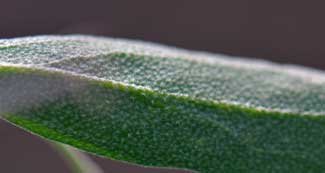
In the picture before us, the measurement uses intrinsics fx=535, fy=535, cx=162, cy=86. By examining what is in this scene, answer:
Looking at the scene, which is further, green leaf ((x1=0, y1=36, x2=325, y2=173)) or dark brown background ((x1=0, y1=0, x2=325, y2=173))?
dark brown background ((x1=0, y1=0, x2=325, y2=173))

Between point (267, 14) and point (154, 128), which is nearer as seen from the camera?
point (154, 128)

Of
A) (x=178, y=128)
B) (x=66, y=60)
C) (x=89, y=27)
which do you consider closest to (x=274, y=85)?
(x=178, y=128)

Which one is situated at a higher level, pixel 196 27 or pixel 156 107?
pixel 156 107

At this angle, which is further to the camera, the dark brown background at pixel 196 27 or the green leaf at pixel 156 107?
the dark brown background at pixel 196 27

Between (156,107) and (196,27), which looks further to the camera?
(196,27)

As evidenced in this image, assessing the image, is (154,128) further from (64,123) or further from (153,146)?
(64,123)
